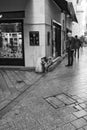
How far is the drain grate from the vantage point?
160 inches

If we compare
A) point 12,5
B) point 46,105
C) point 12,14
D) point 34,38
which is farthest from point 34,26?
point 46,105

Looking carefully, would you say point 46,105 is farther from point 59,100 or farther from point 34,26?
point 34,26

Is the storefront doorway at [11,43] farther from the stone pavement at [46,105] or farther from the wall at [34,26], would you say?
the stone pavement at [46,105]

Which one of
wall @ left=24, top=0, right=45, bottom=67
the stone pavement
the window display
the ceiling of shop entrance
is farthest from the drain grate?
the ceiling of shop entrance

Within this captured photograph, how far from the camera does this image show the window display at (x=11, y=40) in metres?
8.24

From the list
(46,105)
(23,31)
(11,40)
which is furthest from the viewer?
(11,40)

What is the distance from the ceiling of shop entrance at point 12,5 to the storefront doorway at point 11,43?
61cm

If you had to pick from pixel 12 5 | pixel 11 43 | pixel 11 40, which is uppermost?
pixel 12 5

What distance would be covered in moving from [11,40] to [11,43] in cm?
16

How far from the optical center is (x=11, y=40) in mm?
8539

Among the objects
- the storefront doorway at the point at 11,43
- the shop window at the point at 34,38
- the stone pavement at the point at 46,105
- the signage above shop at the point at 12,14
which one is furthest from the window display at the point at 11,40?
the stone pavement at the point at 46,105

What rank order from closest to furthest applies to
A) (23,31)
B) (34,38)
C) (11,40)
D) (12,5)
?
1. (12,5)
2. (34,38)
3. (23,31)
4. (11,40)

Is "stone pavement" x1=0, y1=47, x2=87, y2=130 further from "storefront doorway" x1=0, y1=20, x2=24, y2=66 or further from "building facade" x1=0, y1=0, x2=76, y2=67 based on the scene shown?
"storefront doorway" x1=0, y1=20, x2=24, y2=66

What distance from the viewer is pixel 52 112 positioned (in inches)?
144
